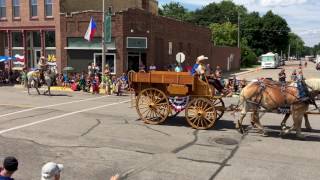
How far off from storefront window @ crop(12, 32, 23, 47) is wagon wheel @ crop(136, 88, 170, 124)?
24.3m

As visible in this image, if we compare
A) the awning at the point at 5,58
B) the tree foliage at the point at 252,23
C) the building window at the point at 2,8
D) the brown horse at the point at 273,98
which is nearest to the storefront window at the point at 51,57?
the awning at the point at 5,58

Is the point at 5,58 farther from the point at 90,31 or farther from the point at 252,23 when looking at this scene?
the point at 252,23

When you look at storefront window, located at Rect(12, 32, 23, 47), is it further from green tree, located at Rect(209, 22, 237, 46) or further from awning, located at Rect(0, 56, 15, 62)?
green tree, located at Rect(209, 22, 237, 46)

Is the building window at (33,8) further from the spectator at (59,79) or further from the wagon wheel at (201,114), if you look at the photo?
the wagon wheel at (201,114)

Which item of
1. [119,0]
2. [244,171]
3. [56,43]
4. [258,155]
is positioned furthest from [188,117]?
[119,0]

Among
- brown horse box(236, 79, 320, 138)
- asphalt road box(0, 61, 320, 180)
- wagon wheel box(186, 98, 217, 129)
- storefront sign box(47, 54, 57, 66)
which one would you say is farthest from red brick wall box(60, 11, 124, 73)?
brown horse box(236, 79, 320, 138)

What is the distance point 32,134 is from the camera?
41.5 ft

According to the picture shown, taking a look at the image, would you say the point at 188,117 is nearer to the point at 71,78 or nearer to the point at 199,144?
the point at 199,144

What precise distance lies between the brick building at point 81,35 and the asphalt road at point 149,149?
16.1 metres

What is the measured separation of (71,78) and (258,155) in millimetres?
22509

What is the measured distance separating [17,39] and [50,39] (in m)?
3.57

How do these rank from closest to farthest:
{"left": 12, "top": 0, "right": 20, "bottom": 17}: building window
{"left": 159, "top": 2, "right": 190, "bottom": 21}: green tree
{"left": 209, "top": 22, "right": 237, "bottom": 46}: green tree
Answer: {"left": 12, "top": 0, "right": 20, "bottom": 17}: building window
{"left": 209, "top": 22, "right": 237, "bottom": 46}: green tree
{"left": 159, "top": 2, "right": 190, "bottom": 21}: green tree

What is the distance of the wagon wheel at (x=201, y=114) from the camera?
44.4ft

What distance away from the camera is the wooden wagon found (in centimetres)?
1363
